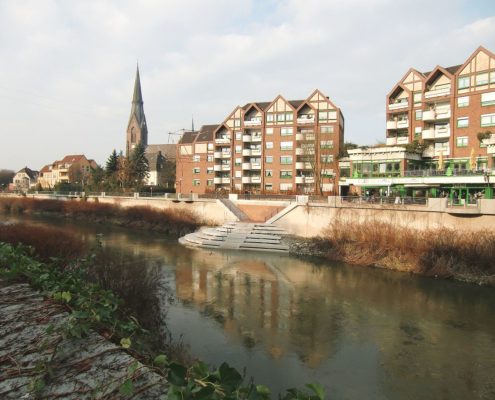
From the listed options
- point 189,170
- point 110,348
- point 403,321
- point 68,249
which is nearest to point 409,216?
point 403,321

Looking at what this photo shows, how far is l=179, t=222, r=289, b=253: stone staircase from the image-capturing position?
31.3 meters

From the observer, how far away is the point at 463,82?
1508 inches

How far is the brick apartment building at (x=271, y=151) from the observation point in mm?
52625

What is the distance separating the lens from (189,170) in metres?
65.4

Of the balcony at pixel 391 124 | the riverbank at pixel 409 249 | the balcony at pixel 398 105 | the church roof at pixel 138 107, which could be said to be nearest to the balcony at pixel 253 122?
the balcony at pixel 398 105

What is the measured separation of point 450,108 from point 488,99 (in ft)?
11.2

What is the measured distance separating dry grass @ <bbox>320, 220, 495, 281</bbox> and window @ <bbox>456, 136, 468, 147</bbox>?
1725 cm

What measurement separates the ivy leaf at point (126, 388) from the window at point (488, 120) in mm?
42398

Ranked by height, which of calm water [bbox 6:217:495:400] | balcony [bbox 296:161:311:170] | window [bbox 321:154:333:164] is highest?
window [bbox 321:154:333:164]

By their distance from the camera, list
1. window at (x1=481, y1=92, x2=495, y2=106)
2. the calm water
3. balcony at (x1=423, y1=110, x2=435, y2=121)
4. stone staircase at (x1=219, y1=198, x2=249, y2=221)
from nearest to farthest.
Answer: the calm water
window at (x1=481, y1=92, x2=495, y2=106)
stone staircase at (x1=219, y1=198, x2=249, y2=221)
balcony at (x1=423, y1=110, x2=435, y2=121)

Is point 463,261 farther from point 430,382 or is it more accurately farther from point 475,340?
point 430,382

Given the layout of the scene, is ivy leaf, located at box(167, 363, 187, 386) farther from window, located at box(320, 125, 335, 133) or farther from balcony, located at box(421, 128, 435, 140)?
window, located at box(320, 125, 335, 133)

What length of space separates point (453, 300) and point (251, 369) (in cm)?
1246

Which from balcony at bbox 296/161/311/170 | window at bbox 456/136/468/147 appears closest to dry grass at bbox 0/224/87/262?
window at bbox 456/136/468/147
